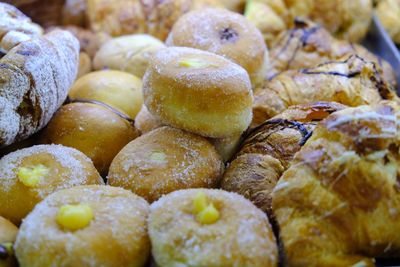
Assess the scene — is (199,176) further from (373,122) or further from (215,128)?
(373,122)

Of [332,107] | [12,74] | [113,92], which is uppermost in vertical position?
[12,74]

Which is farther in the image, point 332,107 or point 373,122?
point 332,107

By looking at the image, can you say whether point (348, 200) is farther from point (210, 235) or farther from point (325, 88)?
point (325, 88)

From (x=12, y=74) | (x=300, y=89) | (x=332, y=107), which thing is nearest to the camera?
(x=12, y=74)

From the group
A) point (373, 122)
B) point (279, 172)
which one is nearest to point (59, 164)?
point (279, 172)

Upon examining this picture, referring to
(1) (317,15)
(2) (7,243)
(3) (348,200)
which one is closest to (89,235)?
(2) (7,243)

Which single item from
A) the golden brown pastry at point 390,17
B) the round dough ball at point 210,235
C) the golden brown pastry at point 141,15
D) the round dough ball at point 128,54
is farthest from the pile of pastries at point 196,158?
the golden brown pastry at point 390,17

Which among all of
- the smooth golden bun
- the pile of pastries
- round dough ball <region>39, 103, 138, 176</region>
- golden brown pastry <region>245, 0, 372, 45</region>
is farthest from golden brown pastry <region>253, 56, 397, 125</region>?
golden brown pastry <region>245, 0, 372, 45</region>

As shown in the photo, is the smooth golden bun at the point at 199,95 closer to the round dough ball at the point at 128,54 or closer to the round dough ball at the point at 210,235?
the round dough ball at the point at 210,235
